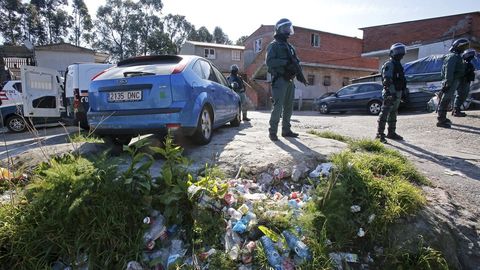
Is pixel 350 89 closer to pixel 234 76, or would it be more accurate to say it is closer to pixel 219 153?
pixel 234 76

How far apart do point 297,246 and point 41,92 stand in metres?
10.1

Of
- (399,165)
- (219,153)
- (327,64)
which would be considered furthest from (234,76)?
(327,64)

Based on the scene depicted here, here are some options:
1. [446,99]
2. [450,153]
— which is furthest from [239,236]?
[446,99]

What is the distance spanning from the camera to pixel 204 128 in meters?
4.62

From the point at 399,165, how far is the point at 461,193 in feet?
2.21

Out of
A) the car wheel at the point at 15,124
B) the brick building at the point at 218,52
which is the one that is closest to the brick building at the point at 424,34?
the brick building at the point at 218,52

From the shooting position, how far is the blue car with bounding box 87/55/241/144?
3.94 meters

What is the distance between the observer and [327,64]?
27.7 metres

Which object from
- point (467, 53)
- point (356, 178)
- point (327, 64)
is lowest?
point (356, 178)

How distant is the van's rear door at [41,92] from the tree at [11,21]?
36235mm

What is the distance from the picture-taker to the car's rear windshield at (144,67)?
4047mm

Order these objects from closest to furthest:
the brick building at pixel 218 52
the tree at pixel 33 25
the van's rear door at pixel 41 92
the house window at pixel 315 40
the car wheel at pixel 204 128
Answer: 1. the car wheel at pixel 204 128
2. the van's rear door at pixel 41 92
3. the house window at pixel 315 40
4. the brick building at pixel 218 52
5. the tree at pixel 33 25

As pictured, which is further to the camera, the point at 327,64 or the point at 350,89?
the point at 327,64

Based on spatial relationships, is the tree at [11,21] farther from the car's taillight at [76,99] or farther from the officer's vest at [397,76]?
the officer's vest at [397,76]
